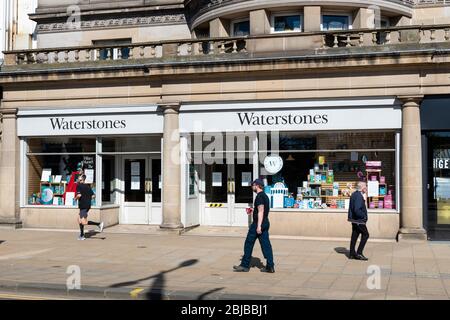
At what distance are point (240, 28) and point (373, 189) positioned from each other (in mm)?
7483

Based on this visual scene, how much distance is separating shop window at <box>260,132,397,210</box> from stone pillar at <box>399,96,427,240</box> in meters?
0.70

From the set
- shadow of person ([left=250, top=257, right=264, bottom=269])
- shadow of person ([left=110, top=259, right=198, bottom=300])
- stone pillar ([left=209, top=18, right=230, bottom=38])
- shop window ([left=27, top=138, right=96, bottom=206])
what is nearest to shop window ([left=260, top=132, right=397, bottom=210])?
shadow of person ([left=250, top=257, right=264, bottom=269])

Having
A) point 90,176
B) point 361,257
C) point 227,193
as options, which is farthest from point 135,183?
point 361,257

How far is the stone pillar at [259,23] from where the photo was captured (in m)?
18.5

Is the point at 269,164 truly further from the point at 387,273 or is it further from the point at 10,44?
the point at 10,44

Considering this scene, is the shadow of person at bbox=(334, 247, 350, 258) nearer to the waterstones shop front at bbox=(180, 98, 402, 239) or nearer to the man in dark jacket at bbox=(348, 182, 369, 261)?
the man in dark jacket at bbox=(348, 182, 369, 261)

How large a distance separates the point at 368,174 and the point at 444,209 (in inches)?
90.1

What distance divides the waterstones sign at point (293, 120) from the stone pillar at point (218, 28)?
376 cm

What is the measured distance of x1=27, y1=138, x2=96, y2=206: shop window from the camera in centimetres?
1888

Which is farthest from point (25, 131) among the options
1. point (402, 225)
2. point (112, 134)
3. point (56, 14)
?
point (402, 225)

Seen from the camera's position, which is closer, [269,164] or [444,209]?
[444,209]

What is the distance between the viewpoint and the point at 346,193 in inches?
659
